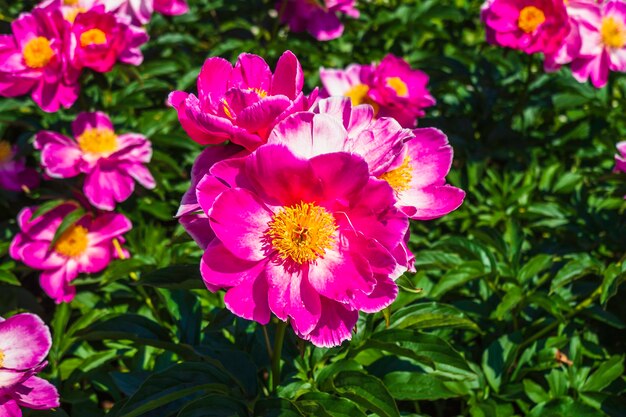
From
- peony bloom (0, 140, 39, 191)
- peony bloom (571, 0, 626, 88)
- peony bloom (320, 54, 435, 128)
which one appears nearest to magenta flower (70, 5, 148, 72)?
peony bloom (0, 140, 39, 191)

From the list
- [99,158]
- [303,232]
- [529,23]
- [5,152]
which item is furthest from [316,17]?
[303,232]

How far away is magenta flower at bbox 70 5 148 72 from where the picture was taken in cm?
195

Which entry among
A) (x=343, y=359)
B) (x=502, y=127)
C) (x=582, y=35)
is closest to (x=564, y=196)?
(x=502, y=127)

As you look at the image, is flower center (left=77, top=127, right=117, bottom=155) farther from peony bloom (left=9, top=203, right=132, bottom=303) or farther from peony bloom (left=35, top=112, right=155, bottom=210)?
peony bloom (left=9, top=203, right=132, bottom=303)

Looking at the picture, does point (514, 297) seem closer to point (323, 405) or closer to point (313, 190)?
point (323, 405)

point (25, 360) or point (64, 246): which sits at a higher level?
point (25, 360)

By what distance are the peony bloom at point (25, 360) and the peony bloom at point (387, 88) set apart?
1148mm

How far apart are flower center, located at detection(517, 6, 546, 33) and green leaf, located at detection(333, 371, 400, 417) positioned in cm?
131

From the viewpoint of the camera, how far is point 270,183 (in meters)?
1.09

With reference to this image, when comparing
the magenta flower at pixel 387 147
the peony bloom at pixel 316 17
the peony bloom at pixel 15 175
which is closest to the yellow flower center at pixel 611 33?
the peony bloom at pixel 316 17

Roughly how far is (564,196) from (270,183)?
1778 millimetres

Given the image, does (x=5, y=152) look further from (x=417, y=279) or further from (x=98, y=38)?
(x=417, y=279)

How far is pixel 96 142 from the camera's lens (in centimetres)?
209

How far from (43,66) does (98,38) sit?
0.17m
